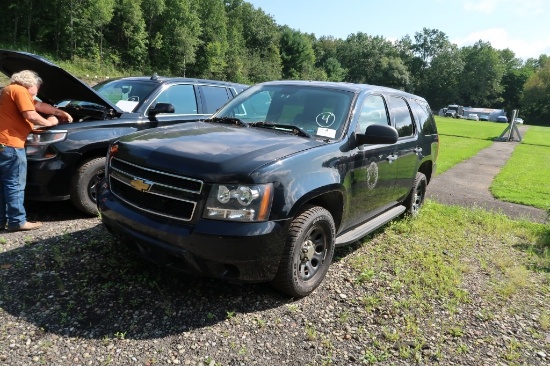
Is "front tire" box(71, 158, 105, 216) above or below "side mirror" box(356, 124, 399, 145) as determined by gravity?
below

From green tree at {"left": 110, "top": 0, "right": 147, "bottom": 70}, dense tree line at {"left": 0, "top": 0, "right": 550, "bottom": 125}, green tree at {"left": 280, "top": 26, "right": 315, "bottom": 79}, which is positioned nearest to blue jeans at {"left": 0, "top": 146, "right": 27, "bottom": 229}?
dense tree line at {"left": 0, "top": 0, "right": 550, "bottom": 125}

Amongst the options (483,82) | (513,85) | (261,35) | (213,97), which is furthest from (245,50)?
(513,85)

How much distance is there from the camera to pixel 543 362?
3092mm

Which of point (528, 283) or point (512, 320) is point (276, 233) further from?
point (528, 283)

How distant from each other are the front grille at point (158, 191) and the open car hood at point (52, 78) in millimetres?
2038

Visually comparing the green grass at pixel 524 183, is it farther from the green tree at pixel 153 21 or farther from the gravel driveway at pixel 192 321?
the green tree at pixel 153 21

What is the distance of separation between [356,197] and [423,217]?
2832mm

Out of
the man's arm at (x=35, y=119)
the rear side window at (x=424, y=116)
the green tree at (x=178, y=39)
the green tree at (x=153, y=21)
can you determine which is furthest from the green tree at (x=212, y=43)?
the man's arm at (x=35, y=119)

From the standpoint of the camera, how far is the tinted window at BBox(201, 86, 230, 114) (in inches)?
265

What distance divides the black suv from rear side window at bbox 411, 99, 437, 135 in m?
3.48

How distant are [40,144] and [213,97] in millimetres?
2919

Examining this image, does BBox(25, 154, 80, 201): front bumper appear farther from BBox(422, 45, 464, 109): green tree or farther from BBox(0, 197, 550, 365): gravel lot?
BBox(422, 45, 464, 109): green tree

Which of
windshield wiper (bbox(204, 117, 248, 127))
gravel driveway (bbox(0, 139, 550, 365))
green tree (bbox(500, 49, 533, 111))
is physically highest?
green tree (bbox(500, 49, 533, 111))

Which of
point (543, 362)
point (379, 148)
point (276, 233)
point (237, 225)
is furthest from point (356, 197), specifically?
point (543, 362)
